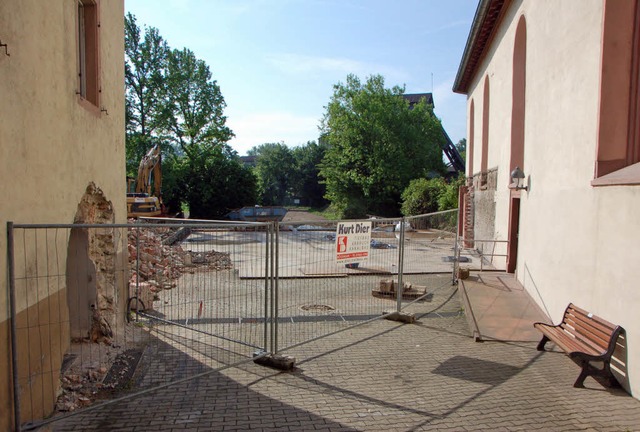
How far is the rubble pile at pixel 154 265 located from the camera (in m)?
8.34

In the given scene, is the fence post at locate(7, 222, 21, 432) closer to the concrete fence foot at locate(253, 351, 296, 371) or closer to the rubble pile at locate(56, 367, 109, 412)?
the rubble pile at locate(56, 367, 109, 412)

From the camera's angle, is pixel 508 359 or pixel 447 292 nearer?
pixel 508 359

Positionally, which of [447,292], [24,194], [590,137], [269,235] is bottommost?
[447,292]

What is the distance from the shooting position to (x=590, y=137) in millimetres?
6289

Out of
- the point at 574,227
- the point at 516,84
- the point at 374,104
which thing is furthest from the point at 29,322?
the point at 374,104

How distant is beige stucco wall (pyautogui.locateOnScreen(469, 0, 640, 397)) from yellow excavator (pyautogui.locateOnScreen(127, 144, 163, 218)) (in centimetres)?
1820

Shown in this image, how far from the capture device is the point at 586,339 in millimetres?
5430

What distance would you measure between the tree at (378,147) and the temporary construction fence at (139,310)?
32011mm

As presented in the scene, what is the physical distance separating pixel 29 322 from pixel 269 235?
2.75 m

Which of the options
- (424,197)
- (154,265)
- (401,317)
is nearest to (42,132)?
(401,317)

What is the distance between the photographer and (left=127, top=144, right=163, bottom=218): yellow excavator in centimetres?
2244

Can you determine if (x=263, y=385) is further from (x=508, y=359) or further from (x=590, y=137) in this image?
(x=590, y=137)

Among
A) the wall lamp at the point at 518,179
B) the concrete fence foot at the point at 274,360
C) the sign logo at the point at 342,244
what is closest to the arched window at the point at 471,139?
the wall lamp at the point at 518,179

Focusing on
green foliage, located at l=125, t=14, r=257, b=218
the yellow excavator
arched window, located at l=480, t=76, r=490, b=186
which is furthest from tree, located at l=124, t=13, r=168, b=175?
arched window, located at l=480, t=76, r=490, b=186
